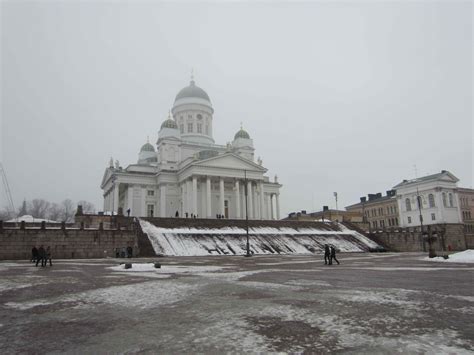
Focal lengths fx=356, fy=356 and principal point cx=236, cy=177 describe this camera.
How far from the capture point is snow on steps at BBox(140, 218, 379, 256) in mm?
39844

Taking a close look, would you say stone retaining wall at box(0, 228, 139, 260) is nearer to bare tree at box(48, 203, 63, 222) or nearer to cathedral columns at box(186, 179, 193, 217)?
cathedral columns at box(186, 179, 193, 217)

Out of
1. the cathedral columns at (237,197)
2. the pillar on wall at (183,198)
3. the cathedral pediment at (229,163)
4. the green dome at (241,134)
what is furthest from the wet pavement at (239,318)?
the green dome at (241,134)

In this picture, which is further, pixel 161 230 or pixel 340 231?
pixel 340 231

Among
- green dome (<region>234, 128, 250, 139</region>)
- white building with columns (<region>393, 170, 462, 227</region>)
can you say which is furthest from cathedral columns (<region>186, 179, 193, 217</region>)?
white building with columns (<region>393, 170, 462, 227</region>)

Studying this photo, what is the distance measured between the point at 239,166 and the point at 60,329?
2564 inches

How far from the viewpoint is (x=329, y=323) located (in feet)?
22.5

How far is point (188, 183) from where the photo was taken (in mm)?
69062

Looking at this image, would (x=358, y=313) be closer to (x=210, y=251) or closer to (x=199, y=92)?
(x=210, y=251)

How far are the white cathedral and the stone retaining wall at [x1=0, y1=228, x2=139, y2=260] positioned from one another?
26.8m

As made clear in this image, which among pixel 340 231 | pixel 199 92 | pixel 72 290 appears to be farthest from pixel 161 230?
pixel 199 92

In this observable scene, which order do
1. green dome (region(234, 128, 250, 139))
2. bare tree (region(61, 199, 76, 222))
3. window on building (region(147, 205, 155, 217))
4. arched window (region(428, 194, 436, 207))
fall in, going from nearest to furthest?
window on building (region(147, 205, 155, 217)) → arched window (region(428, 194, 436, 207)) → green dome (region(234, 128, 250, 139)) → bare tree (region(61, 199, 76, 222))

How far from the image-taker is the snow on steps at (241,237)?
39.8m

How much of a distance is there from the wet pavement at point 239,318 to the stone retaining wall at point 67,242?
2523 centimetres

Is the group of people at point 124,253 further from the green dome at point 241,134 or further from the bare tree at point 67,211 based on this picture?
the bare tree at point 67,211
